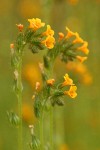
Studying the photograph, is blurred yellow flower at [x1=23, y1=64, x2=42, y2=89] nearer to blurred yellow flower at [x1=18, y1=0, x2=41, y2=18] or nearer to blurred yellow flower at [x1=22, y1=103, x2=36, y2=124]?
blurred yellow flower at [x1=22, y1=103, x2=36, y2=124]

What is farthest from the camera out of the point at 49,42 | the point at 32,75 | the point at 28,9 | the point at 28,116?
the point at 28,9

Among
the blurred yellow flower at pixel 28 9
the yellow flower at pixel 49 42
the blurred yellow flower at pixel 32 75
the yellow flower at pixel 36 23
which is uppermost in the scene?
the blurred yellow flower at pixel 28 9

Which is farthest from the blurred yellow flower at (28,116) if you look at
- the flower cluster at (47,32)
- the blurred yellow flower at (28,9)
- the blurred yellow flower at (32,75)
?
the blurred yellow flower at (28,9)

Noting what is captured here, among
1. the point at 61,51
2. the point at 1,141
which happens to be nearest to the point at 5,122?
the point at 1,141

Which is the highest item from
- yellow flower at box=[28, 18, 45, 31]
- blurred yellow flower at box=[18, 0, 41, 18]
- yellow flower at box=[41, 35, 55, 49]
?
blurred yellow flower at box=[18, 0, 41, 18]

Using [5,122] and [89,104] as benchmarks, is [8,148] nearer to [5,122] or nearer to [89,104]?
[5,122]

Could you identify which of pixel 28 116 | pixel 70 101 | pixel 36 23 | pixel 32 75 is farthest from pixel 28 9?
pixel 36 23

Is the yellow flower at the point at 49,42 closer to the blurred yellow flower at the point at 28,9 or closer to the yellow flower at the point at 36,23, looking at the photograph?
the yellow flower at the point at 36,23

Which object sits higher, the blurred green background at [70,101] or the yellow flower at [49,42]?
the blurred green background at [70,101]

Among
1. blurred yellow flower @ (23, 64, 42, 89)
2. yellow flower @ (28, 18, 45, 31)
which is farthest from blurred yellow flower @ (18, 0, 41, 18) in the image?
Answer: yellow flower @ (28, 18, 45, 31)

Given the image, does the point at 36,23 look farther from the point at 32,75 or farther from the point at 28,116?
the point at 32,75

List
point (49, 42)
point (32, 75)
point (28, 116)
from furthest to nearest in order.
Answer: point (32, 75), point (28, 116), point (49, 42)

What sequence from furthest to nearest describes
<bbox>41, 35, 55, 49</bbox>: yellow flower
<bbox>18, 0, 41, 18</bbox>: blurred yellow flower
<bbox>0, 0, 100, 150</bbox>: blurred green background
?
<bbox>18, 0, 41, 18</bbox>: blurred yellow flower < <bbox>0, 0, 100, 150</bbox>: blurred green background < <bbox>41, 35, 55, 49</bbox>: yellow flower
